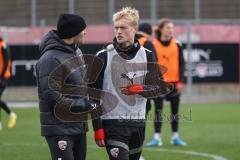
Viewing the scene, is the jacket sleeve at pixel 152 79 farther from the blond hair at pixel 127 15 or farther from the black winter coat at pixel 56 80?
the black winter coat at pixel 56 80

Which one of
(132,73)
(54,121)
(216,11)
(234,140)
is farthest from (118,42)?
(216,11)

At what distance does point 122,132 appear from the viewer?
7.70 meters

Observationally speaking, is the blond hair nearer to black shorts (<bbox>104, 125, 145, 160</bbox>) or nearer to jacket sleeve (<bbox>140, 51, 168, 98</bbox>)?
jacket sleeve (<bbox>140, 51, 168, 98</bbox>)

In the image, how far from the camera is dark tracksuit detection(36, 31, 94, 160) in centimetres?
723

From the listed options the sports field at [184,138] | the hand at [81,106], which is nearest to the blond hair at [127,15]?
the hand at [81,106]

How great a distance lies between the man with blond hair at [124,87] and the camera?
303 inches

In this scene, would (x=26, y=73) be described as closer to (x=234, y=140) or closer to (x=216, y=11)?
(x=216, y=11)

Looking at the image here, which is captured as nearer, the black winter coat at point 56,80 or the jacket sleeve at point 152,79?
the black winter coat at point 56,80

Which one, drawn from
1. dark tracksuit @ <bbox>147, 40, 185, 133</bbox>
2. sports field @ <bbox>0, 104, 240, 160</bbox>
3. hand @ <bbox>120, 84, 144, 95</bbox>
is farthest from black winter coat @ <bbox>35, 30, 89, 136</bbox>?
dark tracksuit @ <bbox>147, 40, 185, 133</bbox>

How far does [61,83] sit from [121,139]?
0.88m

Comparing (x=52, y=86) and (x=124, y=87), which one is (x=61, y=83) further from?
(x=124, y=87)

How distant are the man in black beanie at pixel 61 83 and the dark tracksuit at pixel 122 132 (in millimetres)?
247

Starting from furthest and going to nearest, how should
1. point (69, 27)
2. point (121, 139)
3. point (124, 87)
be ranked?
point (124, 87)
point (121, 139)
point (69, 27)

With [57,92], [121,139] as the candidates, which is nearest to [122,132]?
[121,139]
